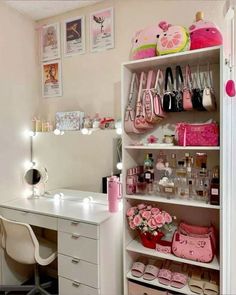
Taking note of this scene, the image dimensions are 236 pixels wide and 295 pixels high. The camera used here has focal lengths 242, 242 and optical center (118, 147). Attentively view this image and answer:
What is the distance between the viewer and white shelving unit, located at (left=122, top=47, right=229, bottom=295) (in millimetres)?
1468

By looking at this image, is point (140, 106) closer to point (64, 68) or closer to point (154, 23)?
point (154, 23)

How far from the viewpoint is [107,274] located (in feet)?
5.79

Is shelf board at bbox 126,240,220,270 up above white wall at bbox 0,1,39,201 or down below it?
below

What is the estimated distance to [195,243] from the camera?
159 cm

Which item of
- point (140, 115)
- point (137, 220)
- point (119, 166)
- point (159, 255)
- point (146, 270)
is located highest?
point (140, 115)

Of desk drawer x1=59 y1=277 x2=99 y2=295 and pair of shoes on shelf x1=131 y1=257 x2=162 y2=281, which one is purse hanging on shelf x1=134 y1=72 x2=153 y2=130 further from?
desk drawer x1=59 y1=277 x2=99 y2=295

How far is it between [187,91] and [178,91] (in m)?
0.10

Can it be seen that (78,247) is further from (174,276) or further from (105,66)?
(105,66)

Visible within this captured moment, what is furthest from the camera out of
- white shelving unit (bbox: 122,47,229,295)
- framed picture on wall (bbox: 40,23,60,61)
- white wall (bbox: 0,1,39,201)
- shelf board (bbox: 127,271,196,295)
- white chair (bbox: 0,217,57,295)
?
framed picture on wall (bbox: 40,23,60,61)

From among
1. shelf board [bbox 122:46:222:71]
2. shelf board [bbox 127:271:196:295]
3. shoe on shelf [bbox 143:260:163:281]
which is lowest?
shelf board [bbox 127:271:196:295]

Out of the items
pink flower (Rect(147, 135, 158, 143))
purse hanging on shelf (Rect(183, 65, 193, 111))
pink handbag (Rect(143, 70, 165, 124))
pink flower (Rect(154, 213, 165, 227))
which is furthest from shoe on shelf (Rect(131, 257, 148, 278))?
purse hanging on shelf (Rect(183, 65, 193, 111))

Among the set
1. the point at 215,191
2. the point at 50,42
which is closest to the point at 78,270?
the point at 215,191

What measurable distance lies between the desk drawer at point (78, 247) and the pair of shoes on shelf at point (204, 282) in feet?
2.22

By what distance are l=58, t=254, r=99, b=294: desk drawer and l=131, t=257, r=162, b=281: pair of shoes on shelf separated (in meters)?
0.31
